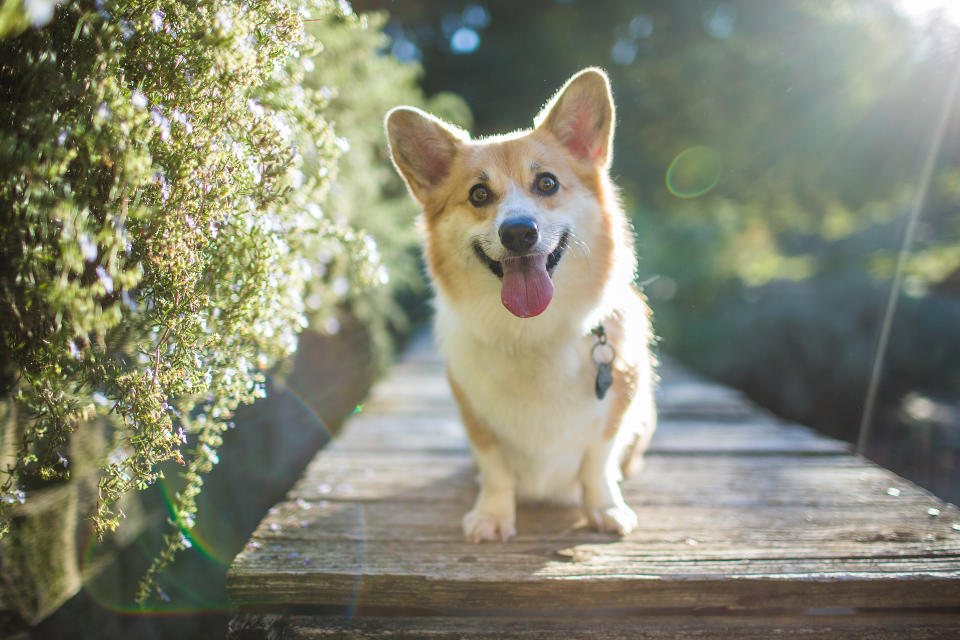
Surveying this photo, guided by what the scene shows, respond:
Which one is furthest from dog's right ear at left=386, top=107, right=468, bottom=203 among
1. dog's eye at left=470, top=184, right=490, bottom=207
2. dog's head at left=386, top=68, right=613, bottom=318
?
dog's eye at left=470, top=184, right=490, bottom=207

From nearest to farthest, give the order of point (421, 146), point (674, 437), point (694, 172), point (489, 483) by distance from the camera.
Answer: point (489, 483), point (421, 146), point (674, 437), point (694, 172)

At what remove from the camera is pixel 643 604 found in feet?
4.91

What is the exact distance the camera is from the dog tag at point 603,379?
5.68 feet

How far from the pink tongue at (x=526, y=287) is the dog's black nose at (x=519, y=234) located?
0.26ft

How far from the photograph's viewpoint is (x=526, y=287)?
1.69m

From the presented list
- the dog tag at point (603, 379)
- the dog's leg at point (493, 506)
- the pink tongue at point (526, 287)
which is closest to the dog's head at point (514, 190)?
the pink tongue at point (526, 287)

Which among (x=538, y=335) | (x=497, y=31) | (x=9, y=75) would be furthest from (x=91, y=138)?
(x=497, y=31)

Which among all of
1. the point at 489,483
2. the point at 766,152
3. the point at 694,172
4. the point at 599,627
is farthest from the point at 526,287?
the point at 694,172

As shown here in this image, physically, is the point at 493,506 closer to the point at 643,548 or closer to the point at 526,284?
the point at 643,548

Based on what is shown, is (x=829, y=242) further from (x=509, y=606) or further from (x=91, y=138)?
(x=91, y=138)

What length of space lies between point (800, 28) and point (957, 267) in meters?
3.30

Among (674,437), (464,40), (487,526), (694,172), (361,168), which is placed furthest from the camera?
(464,40)

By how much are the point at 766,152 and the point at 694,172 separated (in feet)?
4.51

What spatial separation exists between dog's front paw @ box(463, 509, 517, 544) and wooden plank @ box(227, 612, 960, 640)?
0.26m
